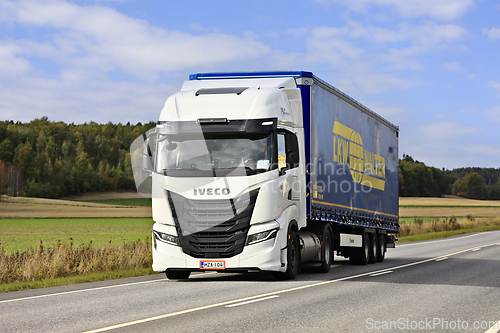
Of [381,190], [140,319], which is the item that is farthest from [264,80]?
[381,190]

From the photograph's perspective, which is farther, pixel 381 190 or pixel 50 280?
pixel 381 190

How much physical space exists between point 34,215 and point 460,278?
219 feet

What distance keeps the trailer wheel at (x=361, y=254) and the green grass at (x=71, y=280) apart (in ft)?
23.3

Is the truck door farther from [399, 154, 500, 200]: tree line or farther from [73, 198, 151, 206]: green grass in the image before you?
[399, 154, 500, 200]: tree line

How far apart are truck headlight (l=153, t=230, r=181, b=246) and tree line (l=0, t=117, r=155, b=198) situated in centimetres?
9033

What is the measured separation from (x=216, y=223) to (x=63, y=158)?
127m

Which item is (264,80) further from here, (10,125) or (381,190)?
(10,125)

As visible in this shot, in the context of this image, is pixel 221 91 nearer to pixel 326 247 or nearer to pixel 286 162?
pixel 286 162

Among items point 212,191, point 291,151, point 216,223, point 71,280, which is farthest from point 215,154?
point 71,280

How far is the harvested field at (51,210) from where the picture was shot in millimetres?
75500

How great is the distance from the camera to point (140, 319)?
8.46m

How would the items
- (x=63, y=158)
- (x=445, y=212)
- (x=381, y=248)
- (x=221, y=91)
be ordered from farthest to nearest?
(x=63, y=158) → (x=445, y=212) → (x=381, y=248) → (x=221, y=91)

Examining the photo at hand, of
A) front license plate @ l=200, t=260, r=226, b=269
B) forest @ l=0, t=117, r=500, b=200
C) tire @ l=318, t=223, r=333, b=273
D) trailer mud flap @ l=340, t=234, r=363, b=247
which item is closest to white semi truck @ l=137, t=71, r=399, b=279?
front license plate @ l=200, t=260, r=226, b=269

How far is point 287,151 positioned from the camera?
44.4 ft
